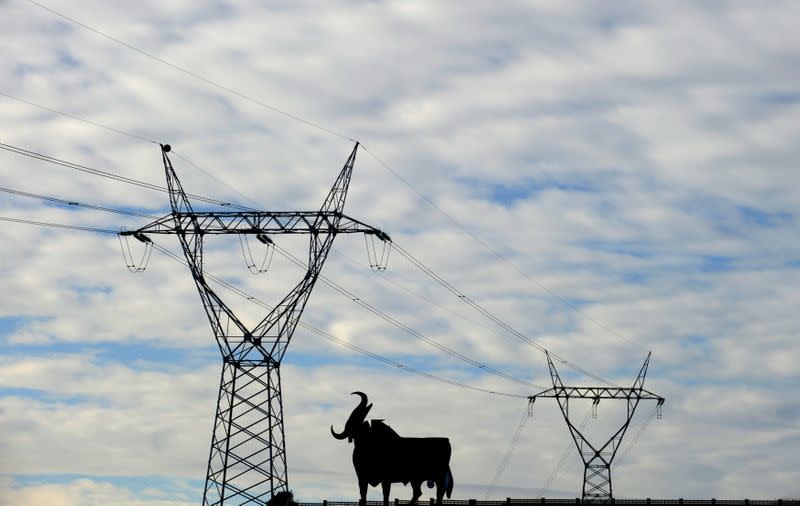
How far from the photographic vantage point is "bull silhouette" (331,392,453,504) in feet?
276

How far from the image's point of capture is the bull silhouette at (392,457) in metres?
84.1

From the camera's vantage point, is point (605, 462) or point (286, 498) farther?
point (605, 462)

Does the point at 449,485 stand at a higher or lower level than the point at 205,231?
lower

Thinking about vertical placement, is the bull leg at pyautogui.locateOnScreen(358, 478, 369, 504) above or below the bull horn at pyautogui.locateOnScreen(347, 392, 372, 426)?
below

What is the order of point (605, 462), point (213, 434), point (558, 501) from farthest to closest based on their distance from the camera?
point (605, 462) → point (558, 501) → point (213, 434)

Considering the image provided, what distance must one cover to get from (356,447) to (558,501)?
916 inches

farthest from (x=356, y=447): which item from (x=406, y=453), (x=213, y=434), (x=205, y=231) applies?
(x=205, y=231)

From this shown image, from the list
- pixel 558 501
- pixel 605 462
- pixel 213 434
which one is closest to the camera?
pixel 213 434

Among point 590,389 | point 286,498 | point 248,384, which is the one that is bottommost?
point 286,498

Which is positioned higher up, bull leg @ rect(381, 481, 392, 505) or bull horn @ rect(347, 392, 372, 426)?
bull horn @ rect(347, 392, 372, 426)

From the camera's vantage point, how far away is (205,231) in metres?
86.6

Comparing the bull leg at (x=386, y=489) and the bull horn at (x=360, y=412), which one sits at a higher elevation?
the bull horn at (x=360, y=412)

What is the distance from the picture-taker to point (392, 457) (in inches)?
3314

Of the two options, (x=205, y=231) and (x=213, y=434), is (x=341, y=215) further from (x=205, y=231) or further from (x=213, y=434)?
(x=213, y=434)
